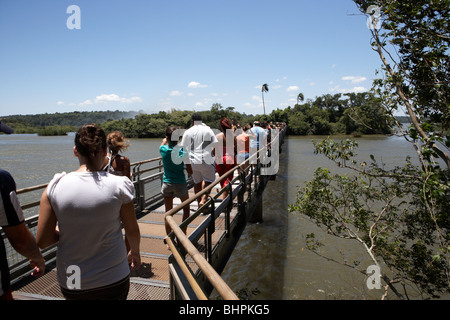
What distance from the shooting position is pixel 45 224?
181 centimetres

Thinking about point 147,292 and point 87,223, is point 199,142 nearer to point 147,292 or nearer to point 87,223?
point 147,292

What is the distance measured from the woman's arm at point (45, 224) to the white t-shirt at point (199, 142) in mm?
3273

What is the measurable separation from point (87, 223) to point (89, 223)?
1 centimetres

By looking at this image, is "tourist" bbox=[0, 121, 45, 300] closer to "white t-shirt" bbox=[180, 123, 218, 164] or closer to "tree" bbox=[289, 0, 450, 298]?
"white t-shirt" bbox=[180, 123, 218, 164]

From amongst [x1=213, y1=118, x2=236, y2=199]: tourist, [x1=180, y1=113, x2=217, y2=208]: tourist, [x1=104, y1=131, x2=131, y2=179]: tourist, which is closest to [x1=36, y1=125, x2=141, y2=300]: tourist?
[x1=104, y1=131, x2=131, y2=179]: tourist

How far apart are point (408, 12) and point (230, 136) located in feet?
14.8

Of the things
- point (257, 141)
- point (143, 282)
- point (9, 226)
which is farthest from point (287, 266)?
→ point (9, 226)

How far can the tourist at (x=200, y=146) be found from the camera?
5070mm

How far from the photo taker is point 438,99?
629 cm

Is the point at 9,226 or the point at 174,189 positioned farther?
the point at 174,189

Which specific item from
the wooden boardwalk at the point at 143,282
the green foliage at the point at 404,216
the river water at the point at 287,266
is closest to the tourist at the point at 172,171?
the wooden boardwalk at the point at 143,282
